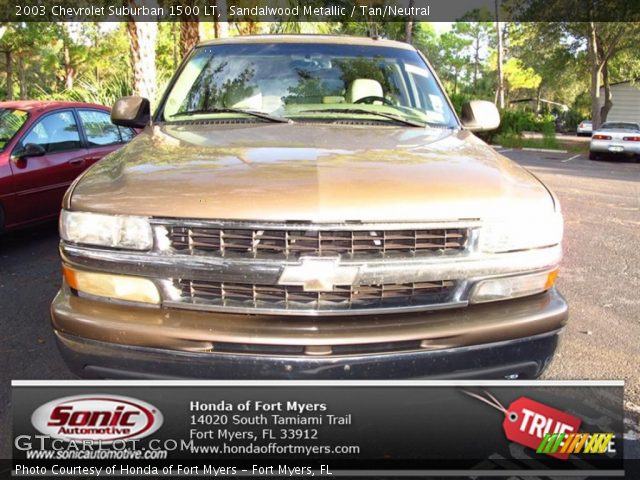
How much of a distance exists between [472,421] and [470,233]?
2.53ft

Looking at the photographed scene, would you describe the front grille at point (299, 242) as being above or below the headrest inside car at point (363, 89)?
below

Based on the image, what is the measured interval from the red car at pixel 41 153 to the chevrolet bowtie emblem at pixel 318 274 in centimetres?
445

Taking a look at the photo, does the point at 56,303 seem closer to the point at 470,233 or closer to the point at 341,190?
the point at 341,190

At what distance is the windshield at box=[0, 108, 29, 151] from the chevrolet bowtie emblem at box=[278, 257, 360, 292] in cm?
475

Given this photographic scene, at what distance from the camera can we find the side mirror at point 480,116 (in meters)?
3.73

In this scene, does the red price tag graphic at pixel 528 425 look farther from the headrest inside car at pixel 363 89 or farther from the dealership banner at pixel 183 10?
the dealership banner at pixel 183 10

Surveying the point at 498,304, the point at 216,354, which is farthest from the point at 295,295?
the point at 498,304

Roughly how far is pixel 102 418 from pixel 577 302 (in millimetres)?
3686

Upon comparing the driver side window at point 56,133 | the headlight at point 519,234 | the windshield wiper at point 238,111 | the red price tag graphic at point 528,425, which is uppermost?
the windshield wiper at point 238,111

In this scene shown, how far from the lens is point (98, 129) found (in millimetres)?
6973

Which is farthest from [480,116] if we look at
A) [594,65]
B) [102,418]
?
[594,65]

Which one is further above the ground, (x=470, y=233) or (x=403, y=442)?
(x=470, y=233)

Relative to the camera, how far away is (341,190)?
6.97 ft

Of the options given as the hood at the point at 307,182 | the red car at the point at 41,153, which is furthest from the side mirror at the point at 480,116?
the red car at the point at 41,153
